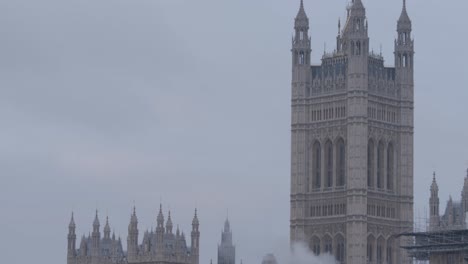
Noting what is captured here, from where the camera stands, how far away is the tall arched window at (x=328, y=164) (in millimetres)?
180500

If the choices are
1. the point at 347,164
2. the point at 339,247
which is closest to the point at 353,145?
the point at 347,164

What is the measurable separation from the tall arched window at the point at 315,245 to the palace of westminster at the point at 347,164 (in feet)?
0.32

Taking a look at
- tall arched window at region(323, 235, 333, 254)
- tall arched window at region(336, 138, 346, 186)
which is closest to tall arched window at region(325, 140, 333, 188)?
tall arched window at region(336, 138, 346, 186)

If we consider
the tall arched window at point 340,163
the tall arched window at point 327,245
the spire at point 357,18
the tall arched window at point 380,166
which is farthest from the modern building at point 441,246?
the spire at point 357,18

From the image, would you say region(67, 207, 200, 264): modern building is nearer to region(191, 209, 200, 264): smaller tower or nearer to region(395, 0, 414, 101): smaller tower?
region(191, 209, 200, 264): smaller tower

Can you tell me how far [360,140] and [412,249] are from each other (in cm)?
5378

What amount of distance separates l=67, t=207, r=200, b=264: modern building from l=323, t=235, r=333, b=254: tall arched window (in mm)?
12359

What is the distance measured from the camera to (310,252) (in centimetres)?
17612

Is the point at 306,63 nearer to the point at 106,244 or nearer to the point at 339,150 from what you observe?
the point at 339,150

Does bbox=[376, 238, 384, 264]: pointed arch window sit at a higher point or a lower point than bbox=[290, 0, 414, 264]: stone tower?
lower

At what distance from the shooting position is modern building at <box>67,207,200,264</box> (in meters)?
175

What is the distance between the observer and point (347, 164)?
178125mm

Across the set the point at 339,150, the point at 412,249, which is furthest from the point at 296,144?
the point at 412,249

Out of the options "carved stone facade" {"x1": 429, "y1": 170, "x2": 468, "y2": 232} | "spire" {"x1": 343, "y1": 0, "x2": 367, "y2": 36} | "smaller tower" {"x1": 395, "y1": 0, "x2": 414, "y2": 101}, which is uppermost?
"spire" {"x1": 343, "y1": 0, "x2": 367, "y2": 36}
